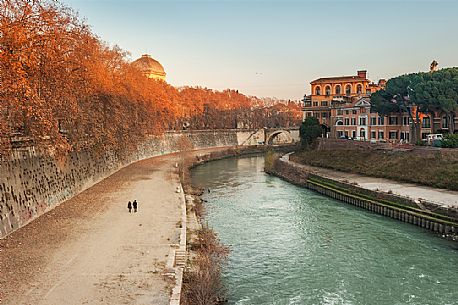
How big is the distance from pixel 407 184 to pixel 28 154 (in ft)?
76.3

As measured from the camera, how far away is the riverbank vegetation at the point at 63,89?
14650mm

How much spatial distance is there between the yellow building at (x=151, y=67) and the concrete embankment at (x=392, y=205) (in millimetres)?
49086

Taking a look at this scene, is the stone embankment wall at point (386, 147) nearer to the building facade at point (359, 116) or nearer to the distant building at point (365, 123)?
the building facade at point (359, 116)

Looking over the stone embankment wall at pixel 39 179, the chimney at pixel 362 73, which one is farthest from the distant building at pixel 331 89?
the stone embankment wall at pixel 39 179

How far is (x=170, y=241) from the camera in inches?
614

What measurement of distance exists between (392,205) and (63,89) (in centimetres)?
1835

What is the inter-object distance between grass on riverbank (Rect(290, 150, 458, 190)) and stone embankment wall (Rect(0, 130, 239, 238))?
20364 millimetres

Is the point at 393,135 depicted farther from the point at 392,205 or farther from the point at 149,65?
the point at 149,65

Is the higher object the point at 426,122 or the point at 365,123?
the point at 365,123

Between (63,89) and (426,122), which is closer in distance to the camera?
(63,89)

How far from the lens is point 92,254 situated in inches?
555

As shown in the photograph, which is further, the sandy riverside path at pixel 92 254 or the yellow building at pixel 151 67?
the yellow building at pixel 151 67

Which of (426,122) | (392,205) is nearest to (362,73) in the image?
(426,122)

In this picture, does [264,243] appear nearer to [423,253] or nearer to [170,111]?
[423,253]
